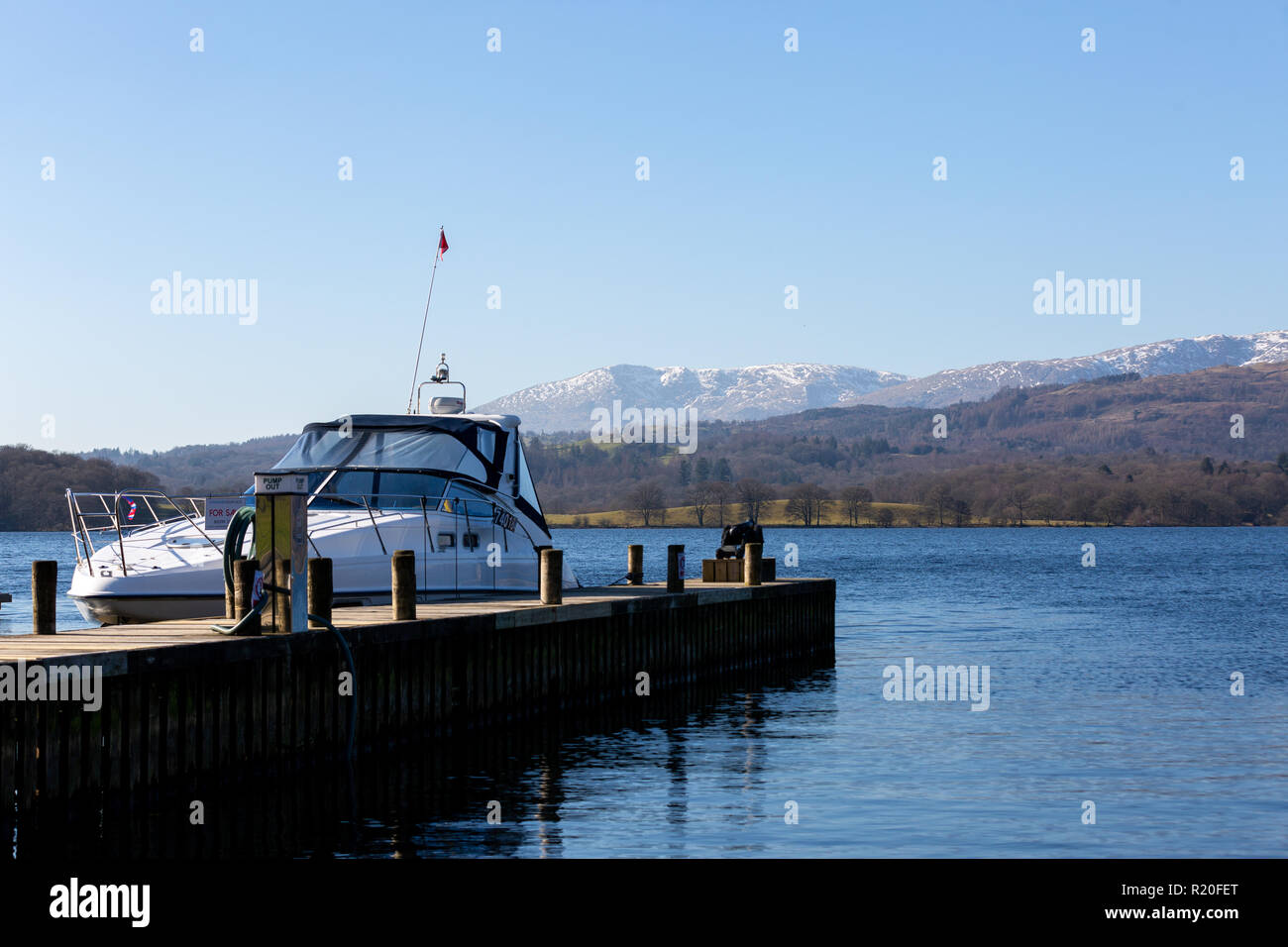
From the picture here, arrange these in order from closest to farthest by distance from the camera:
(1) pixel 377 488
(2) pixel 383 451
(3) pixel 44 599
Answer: (3) pixel 44 599 < (1) pixel 377 488 < (2) pixel 383 451

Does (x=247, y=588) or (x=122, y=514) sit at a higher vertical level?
(x=122, y=514)

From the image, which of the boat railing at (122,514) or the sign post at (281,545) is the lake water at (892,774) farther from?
the boat railing at (122,514)

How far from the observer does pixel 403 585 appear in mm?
17875

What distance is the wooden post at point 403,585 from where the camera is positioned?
1780 centimetres

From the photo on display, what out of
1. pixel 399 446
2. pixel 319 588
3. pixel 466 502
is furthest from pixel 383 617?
pixel 399 446

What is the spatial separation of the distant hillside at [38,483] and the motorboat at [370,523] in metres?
124

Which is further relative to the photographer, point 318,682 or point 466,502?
point 466,502

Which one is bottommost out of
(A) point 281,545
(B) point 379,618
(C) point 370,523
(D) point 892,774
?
(D) point 892,774

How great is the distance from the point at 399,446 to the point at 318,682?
30.3 ft

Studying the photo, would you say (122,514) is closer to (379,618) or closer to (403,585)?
(379,618)

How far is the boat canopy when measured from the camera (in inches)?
969

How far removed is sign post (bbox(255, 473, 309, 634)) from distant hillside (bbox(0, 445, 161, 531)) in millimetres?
133468

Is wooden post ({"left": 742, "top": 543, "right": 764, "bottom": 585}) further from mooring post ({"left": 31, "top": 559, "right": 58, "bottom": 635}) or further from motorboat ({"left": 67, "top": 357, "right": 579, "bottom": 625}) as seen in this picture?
mooring post ({"left": 31, "top": 559, "right": 58, "bottom": 635})

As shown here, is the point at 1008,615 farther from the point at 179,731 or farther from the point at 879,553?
the point at 879,553
